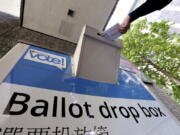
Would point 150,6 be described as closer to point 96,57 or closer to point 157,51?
point 96,57

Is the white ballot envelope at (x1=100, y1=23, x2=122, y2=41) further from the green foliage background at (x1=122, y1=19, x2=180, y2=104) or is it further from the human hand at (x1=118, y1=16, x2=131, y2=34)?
the green foliage background at (x1=122, y1=19, x2=180, y2=104)

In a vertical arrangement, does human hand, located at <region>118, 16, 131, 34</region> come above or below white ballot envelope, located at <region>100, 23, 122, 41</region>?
below

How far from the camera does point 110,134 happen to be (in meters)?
0.51

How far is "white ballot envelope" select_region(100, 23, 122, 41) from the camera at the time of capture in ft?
2.84

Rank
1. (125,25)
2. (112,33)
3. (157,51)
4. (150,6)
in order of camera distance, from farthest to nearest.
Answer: (157,51) < (112,33) < (125,25) < (150,6)

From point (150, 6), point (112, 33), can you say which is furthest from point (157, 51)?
point (150, 6)

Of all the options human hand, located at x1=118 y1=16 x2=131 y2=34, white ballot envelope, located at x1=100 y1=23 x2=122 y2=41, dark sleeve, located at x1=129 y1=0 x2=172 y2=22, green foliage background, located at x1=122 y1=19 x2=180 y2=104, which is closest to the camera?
dark sleeve, located at x1=129 y1=0 x2=172 y2=22

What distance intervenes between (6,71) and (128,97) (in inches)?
34.4

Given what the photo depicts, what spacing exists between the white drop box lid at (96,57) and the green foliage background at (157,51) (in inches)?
143

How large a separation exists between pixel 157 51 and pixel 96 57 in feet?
12.7

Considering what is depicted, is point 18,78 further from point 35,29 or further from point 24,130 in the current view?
point 35,29

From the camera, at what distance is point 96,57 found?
0.95 metres

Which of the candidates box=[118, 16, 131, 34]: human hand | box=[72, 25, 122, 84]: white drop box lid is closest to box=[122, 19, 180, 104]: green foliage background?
box=[72, 25, 122, 84]: white drop box lid

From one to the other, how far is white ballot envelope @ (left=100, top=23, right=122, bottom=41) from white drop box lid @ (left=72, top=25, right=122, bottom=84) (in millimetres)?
37
